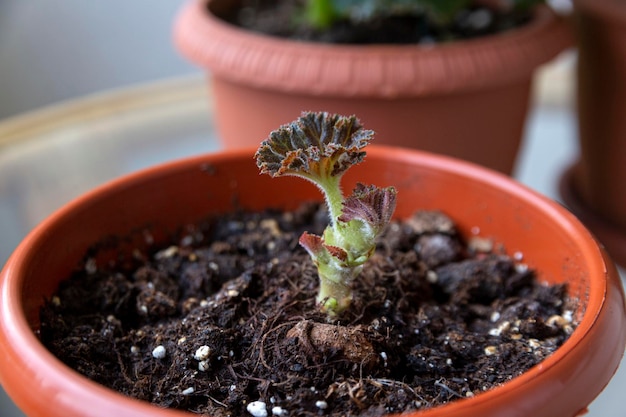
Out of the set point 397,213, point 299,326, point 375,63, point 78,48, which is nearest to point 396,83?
point 375,63

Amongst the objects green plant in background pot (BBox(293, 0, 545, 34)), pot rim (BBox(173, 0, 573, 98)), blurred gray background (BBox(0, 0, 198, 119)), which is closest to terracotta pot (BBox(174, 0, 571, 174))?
pot rim (BBox(173, 0, 573, 98))

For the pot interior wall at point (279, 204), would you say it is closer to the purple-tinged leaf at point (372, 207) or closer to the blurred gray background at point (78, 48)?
the purple-tinged leaf at point (372, 207)

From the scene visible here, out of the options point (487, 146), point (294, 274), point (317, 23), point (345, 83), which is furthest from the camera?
point (317, 23)

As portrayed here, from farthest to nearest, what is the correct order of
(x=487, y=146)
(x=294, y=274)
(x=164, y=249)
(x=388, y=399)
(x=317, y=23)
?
1. (x=317, y=23)
2. (x=487, y=146)
3. (x=164, y=249)
4. (x=294, y=274)
5. (x=388, y=399)

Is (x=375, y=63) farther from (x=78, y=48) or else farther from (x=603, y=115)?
(x=78, y=48)

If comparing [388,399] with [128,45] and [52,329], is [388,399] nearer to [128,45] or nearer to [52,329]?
[52,329]

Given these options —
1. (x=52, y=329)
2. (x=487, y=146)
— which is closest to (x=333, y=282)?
(x=52, y=329)
